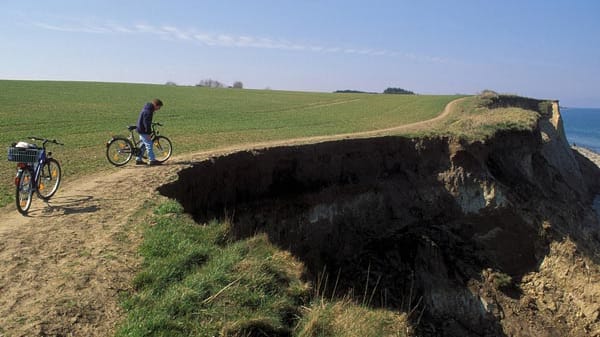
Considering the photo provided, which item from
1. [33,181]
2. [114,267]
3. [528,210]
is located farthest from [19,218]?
[528,210]

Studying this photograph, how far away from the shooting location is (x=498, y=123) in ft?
66.8

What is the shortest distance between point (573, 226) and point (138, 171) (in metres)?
16.9

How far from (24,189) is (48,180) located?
36.8 inches

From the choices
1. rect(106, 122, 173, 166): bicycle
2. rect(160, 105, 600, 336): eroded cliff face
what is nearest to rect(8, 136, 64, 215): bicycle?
rect(160, 105, 600, 336): eroded cliff face

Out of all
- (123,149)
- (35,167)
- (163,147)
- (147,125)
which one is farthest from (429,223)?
(35,167)

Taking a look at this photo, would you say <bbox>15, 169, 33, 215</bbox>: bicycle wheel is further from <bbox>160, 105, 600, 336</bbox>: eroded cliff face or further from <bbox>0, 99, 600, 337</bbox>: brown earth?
<bbox>160, 105, 600, 336</bbox>: eroded cliff face

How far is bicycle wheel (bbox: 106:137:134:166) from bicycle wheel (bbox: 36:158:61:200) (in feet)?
9.93

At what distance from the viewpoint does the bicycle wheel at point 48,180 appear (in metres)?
8.92

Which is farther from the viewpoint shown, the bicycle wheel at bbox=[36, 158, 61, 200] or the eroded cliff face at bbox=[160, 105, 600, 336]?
the eroded cliff face at bbox=[160, 105, 600, 336]

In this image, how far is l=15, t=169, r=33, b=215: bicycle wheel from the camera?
8.10 metres

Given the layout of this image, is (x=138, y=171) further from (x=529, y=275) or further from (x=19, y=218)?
(x=529, y=275)

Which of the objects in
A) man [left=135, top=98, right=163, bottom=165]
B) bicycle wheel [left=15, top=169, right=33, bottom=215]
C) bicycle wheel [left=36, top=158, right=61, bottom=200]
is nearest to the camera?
bicycle wheel [left=15, top=169, right=33, bottom=215]

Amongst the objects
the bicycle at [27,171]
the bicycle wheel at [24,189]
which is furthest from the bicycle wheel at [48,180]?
the bicycle wheel at [24,189]

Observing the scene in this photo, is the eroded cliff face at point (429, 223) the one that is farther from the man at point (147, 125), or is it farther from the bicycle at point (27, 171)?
the bicycle at point (27, 171)
